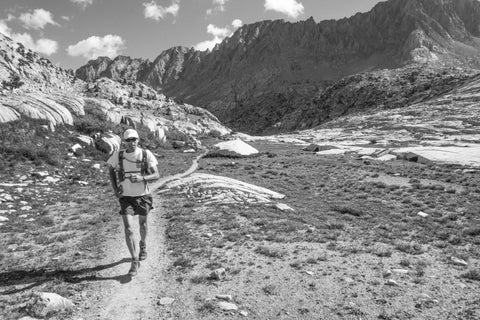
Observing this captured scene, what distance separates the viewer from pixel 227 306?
8375mm

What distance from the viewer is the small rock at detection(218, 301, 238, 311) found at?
8.30 meters

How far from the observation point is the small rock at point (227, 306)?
8.30 metres

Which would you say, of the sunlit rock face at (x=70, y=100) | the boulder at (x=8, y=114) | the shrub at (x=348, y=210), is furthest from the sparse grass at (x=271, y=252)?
the boulder at (x=8, y=114)

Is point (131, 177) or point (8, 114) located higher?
point (8, 114)

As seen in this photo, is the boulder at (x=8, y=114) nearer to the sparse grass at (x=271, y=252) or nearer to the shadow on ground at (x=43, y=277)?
the shadow on ground at (x=43, y=277)

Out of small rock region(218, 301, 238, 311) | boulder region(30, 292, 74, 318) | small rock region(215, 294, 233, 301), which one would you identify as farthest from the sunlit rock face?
small rock region(218, 301, 238, 311)

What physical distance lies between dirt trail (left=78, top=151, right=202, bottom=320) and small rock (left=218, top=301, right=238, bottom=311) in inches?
60.3

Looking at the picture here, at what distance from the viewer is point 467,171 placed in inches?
1340

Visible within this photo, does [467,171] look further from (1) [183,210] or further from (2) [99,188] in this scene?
(2) [99,188]

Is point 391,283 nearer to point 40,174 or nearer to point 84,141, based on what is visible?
point 40,174

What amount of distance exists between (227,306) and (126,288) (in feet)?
8.90

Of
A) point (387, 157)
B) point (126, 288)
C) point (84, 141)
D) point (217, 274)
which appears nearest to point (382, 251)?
point (217, 274)

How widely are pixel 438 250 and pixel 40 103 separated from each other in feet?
130

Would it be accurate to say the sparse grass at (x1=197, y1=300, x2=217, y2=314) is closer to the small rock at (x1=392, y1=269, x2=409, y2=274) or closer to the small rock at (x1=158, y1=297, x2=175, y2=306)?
the small rock at (x1=158, y1=297, x2=175, y2=306)
